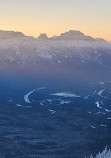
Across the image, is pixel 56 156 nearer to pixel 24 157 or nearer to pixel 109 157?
pixel 24 157

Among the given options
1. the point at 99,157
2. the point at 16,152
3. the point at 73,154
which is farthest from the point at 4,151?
the point at 99,157

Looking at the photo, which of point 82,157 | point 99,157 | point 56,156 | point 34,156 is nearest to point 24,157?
point 34,156

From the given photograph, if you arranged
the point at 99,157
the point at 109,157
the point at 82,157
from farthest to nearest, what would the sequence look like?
the point at 82,157, the point at 99,157, the point at 109,157

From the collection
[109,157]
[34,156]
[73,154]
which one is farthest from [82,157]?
[109,157]

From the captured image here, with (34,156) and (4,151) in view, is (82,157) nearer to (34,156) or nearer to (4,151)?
(34,156)

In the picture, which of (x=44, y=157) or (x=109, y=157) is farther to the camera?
(x=44, y=157)

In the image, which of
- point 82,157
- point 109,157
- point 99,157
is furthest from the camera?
point 82,157

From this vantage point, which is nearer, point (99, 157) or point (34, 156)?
point (99, 157)
